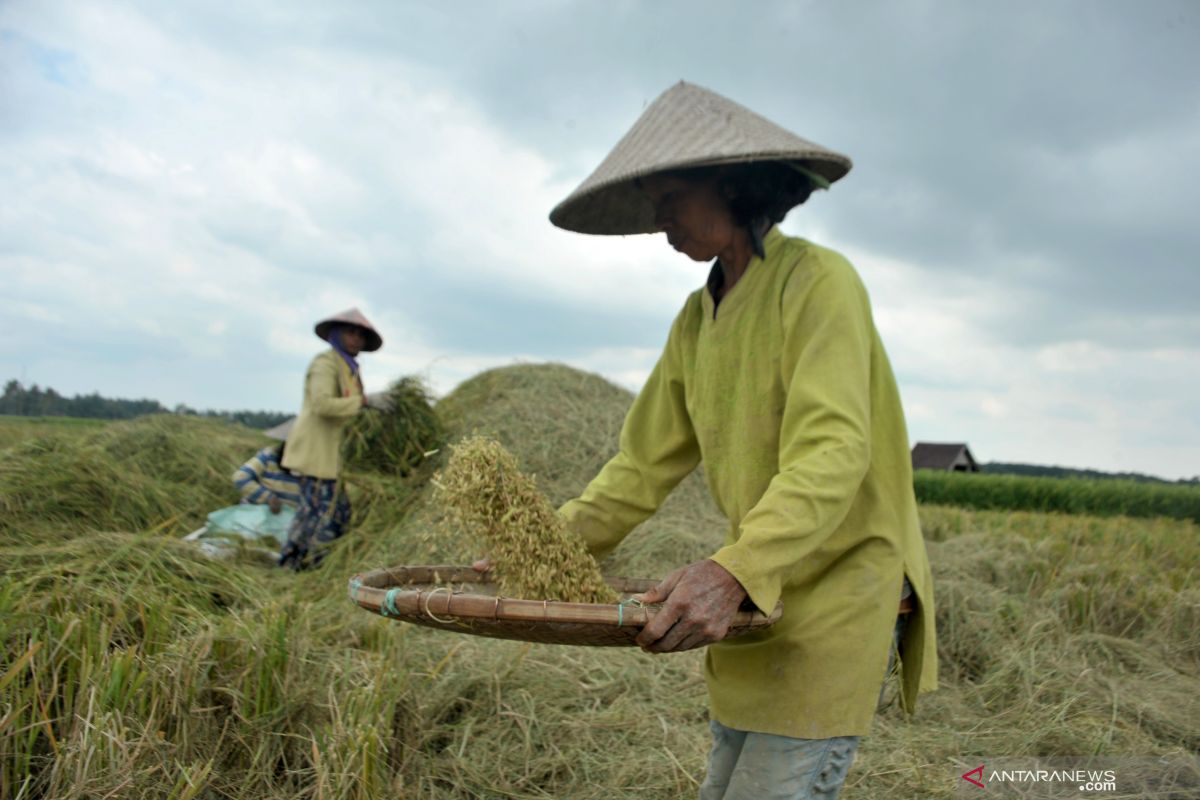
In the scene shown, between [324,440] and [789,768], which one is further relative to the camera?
[324,440]

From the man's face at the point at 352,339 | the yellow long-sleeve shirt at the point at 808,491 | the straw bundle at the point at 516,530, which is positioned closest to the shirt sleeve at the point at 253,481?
the man's face at the point at 352,339

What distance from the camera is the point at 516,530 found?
1817 millimetres

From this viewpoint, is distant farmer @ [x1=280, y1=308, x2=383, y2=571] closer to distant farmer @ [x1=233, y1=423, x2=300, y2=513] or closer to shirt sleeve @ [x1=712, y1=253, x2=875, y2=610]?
distant farmer @ [x1=233, y1=423, x2=300, y2=513]

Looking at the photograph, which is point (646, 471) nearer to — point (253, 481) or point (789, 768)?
point (789, 768)

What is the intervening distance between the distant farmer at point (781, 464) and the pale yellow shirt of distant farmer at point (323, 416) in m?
4.02

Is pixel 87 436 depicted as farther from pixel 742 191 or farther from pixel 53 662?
pixel 742 191

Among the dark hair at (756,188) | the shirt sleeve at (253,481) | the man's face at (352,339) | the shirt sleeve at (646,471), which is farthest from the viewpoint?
the shirt sleeve at (253,481)

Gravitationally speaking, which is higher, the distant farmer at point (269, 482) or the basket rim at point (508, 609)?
the distant farmer at point (269, 482)

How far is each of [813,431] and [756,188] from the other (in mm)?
503

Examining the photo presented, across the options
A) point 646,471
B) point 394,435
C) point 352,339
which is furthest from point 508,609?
point 394,435

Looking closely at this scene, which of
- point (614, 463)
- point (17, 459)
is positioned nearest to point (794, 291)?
point (614, 463)

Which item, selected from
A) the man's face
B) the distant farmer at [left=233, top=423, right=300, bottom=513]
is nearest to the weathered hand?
the man's face

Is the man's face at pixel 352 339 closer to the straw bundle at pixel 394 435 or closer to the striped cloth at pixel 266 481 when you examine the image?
the straw bundle at pixel 394 435

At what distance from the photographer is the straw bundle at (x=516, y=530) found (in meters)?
1.80
